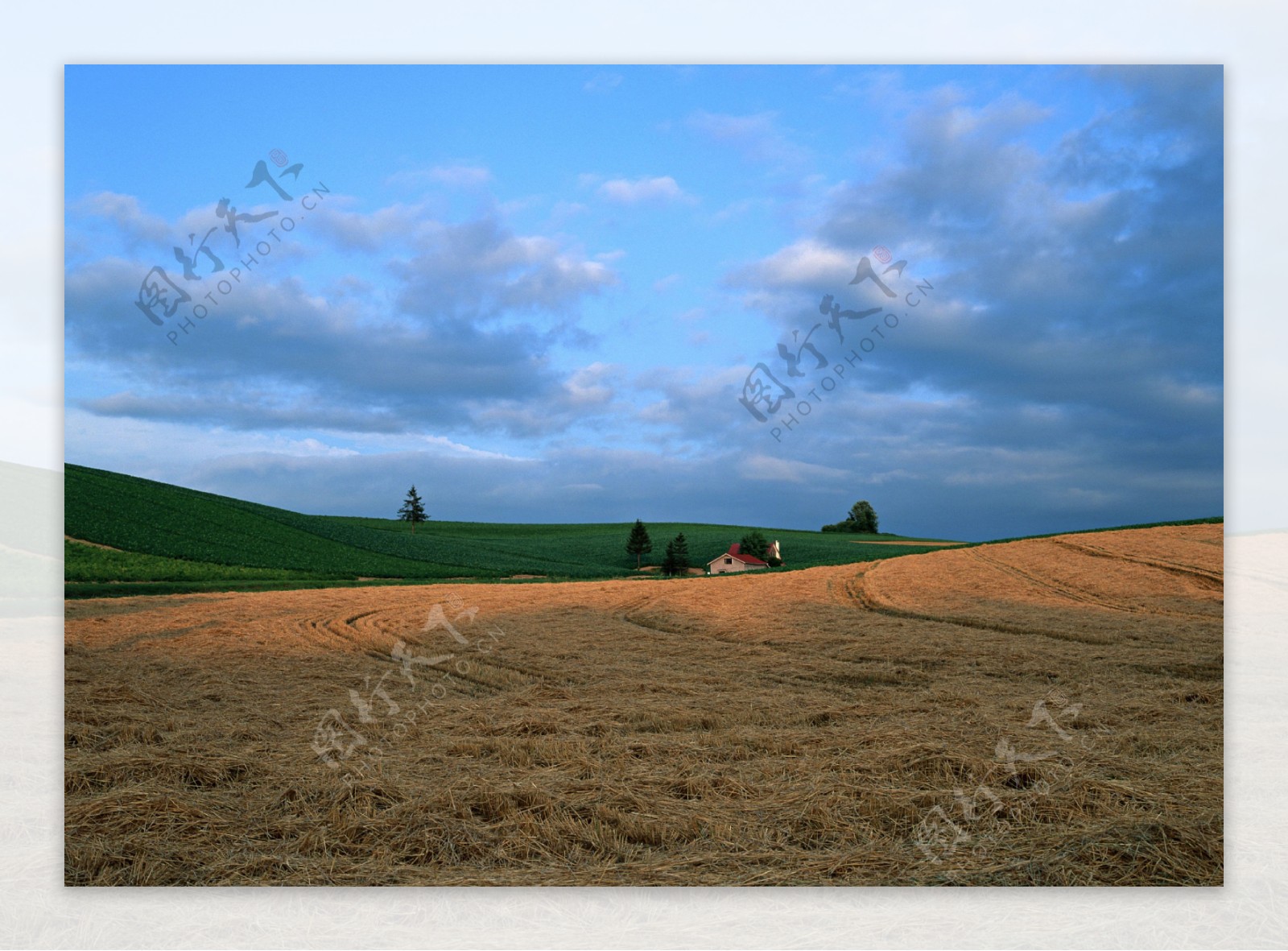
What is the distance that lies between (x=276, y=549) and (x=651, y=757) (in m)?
28.1

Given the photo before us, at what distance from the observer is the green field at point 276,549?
22.0 metres

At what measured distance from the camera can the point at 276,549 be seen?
1166 inches

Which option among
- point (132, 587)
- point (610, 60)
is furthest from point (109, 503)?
point (610, 60)

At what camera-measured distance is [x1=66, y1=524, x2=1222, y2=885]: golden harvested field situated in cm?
414

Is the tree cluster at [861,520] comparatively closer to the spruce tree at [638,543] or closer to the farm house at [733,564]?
the farm house at [733,564]

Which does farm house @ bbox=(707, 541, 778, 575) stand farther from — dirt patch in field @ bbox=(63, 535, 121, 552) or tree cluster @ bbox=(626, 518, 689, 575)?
dirt patch in field @ bbox=(63, 535, 121, 552)

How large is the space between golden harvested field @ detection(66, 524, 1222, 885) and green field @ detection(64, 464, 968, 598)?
11.3 m

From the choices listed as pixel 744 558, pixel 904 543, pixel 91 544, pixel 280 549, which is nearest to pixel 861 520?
pixel 904 543

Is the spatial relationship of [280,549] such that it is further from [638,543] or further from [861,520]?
[861,520]

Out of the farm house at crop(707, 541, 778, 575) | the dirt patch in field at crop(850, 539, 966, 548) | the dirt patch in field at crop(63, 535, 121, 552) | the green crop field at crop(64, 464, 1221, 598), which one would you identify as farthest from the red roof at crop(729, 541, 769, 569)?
the dirt patch in field at crop(63, 535, 121, 552)

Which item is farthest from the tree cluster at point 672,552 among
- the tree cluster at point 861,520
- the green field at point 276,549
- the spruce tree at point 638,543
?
the tree cluster at point 861,520

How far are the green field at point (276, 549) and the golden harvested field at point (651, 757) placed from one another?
11.3 m

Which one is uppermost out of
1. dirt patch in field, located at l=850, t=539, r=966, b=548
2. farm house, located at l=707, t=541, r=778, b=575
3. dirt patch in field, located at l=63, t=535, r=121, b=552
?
dirt patch in field, located at l=63, t=535, r=121, b=552

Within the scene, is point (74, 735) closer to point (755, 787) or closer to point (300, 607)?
point (755, 787)
